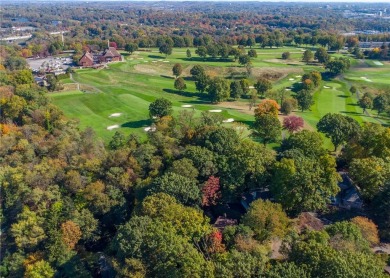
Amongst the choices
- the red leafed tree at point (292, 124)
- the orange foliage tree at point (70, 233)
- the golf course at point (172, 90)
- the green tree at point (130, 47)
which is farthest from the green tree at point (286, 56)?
the orange foliage tree at point (70, 233)

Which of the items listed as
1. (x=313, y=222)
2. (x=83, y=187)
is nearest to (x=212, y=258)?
(x=313, y=222)

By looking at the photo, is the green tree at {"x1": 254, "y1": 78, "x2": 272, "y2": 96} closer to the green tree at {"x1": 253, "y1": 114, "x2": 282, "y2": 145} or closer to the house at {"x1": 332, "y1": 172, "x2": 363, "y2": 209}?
the green tree at {"x1": 253, "y1": 114, "x2": 282, "y2": 145}

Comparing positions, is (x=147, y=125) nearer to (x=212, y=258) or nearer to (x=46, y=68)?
(x=212, y=258)

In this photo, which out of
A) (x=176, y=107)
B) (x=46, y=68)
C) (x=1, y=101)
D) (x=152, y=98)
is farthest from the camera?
(x=46, y=68)

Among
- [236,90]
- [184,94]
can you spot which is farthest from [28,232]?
[184,94]

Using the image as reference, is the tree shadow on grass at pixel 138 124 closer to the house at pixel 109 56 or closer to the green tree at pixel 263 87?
the green tree at pixel 263 87

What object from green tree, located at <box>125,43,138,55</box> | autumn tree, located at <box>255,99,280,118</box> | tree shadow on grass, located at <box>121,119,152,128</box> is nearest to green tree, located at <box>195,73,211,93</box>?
tree shadow on grass, located at <box>121,119,152,128</box>

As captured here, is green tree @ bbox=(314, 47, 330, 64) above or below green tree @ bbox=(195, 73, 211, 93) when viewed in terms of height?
above
